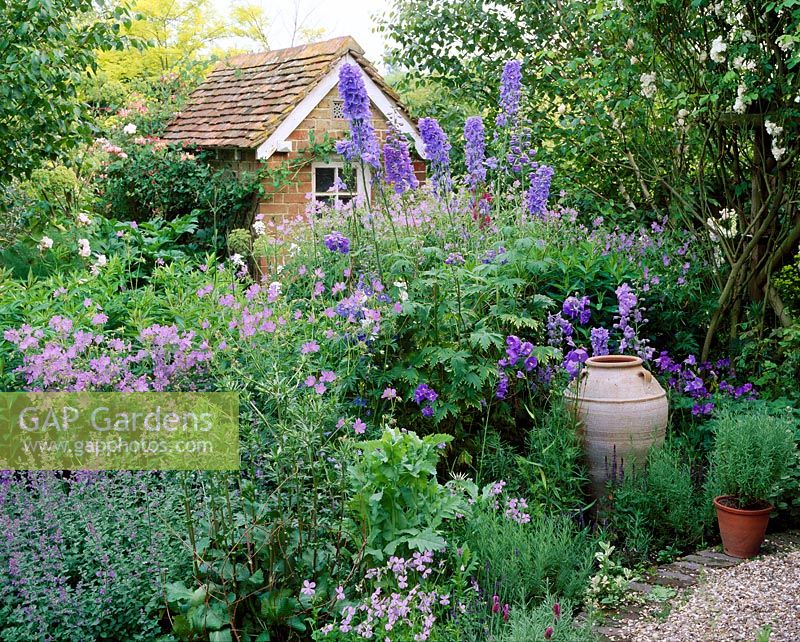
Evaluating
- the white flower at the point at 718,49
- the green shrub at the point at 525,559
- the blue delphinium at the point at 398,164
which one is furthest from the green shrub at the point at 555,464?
the white flower at the point at 718,49

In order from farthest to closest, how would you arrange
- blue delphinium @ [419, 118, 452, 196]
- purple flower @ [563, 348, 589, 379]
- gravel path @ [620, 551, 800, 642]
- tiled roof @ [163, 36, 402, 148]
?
tiled roof @ [163, 36, 402, 148] → blue delphinium @ [419, 118, 452, 196] → purple flower @ [563, 348, 589, 379] → gravel path @ [620, 551, 800, 642]

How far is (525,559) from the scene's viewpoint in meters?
3.56

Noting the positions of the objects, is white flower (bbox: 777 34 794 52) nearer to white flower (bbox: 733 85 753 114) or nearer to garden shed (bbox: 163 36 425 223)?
white flower (bbox: 733 85 753 114)

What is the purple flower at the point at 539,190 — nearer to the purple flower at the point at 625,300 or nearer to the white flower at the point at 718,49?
the purple flower at the point at 625,300

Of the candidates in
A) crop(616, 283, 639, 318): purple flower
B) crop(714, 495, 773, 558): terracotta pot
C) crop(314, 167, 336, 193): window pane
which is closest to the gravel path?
crop(714, 495, 773, 558): terracotta pot

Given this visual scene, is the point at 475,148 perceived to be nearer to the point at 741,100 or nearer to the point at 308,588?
the point at 741,100

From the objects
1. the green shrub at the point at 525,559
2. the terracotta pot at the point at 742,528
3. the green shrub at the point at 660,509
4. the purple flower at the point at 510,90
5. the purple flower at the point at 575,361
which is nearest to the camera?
the green shrub at the point at 525,559

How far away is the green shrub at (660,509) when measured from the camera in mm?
4379

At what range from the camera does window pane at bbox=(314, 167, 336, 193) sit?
447 inches

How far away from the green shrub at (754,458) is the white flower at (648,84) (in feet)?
8.63

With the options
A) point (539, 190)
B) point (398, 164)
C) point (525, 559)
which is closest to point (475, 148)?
point (539, 190)

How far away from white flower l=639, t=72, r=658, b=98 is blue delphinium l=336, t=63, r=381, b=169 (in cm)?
213

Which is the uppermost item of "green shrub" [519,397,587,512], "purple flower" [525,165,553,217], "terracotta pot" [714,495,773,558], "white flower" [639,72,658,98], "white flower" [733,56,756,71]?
"white flower" [639,72,658,98]

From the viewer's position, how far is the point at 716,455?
4.35 meters
